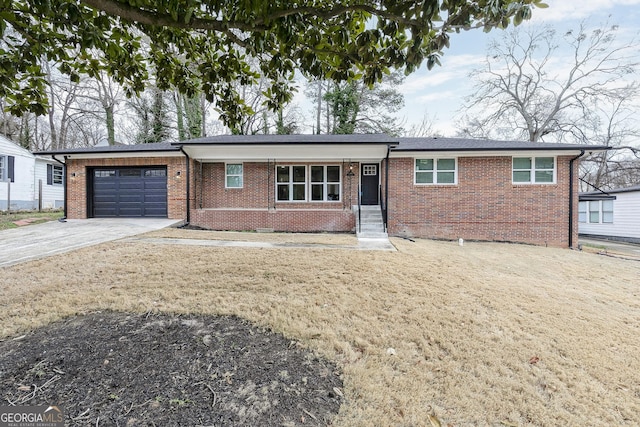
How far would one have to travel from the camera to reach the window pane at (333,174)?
493 inches

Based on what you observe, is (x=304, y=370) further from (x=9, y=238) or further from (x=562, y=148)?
(x=562, y=148)

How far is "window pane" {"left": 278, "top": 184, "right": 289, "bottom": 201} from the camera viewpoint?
1265 centimetres

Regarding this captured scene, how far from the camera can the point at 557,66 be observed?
22062mm

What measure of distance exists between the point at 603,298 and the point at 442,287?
Answer: 2.94 metres

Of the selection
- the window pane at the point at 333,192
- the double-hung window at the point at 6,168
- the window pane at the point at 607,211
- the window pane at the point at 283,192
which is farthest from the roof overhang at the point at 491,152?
the double-hung window at the point at 6,168

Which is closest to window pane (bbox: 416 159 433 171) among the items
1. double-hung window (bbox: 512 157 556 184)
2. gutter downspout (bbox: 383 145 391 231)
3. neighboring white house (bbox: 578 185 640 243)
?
gutter downspout (bbox: 383 145 391 231)

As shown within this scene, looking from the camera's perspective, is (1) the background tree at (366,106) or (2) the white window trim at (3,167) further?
(1) the background tree at (366,106)

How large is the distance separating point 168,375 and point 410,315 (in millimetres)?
Answer: 2655

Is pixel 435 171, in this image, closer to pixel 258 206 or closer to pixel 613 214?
pixel 258 206

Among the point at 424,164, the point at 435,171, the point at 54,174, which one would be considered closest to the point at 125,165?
the point at 54,174

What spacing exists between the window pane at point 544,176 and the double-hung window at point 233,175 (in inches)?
473

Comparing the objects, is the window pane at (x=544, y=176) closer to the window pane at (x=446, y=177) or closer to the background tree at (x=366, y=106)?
the window pane at (x=446, y=177)

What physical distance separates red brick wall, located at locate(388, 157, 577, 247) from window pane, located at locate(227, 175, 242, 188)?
649cm

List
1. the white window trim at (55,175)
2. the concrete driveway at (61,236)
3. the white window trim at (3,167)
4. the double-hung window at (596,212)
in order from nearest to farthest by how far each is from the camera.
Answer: the concrete driveway at (61,236)
the white window trim at (3,167)
the double-hung window at (596,212)
the white window trim at (55,175)
